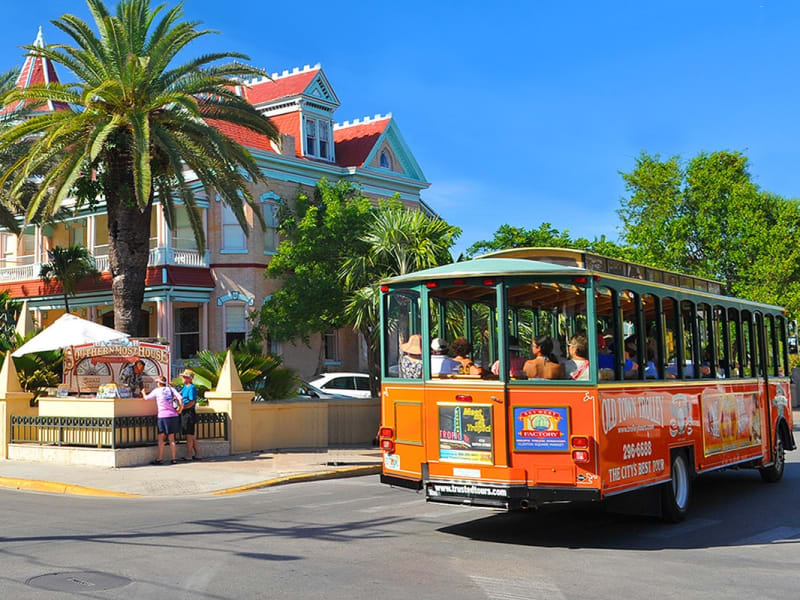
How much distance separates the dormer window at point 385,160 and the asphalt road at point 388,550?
28487 mm

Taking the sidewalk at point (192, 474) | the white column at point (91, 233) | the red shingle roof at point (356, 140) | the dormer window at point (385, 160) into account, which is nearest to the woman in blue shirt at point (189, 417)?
the sidewalk at point (192, 474)

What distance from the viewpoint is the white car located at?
30141 mm

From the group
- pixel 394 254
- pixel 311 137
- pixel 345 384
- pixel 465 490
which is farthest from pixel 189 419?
pixel 311 137

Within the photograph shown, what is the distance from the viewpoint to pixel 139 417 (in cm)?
1791

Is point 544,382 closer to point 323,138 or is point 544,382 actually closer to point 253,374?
point 253,374

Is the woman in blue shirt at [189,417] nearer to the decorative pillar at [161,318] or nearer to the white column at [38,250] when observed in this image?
the decorative pillar at [161,318]

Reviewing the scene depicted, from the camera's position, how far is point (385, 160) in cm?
4069

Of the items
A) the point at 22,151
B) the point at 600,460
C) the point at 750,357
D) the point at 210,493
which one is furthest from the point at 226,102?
the point at 600,460

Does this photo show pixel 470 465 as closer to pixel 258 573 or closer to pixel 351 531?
pixel 351 531

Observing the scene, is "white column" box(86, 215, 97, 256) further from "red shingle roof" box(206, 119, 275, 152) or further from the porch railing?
"red shingle roof" box(206, 119, 275, 152)

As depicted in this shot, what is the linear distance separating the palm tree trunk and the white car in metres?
9.82

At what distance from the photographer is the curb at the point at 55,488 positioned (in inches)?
558

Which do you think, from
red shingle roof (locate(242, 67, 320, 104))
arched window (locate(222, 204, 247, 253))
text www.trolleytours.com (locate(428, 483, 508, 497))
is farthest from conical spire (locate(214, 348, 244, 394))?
red shingle roof (locate(242, 67, 320, 104))

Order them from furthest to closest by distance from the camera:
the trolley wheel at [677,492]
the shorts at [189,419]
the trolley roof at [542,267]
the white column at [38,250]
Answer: the white column at [38,250]
the shorts at [189,419]
the trolley wheel at [677,492]
the trolley roof at [542,267]
